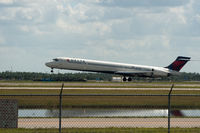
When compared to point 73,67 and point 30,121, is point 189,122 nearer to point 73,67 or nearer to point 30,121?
point 30,121

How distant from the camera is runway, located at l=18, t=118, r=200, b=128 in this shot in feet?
67.5

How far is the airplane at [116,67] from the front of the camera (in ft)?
258

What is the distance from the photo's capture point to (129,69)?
8594cm

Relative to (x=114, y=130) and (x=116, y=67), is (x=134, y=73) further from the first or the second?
(x=114, y=130)

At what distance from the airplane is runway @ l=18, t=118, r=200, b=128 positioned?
55604 mm

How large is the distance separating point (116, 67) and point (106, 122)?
61303mm

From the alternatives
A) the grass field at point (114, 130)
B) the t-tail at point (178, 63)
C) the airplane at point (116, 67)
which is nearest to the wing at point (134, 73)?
the airplane at point (116, 67)

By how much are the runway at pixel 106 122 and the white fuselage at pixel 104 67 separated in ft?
182

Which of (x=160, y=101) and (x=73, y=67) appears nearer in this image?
(x=160, y=101)

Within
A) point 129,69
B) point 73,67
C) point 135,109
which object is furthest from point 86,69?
point 135,109

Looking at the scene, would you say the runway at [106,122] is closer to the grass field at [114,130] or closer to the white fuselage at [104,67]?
the grass field at [114,130]

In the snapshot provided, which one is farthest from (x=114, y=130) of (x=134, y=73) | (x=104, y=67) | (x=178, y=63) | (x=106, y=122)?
(x=178, y=63)

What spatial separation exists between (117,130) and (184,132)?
9.09 ft

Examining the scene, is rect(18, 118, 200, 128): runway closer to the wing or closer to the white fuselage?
the white fuselage
